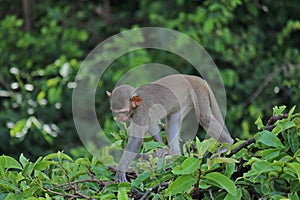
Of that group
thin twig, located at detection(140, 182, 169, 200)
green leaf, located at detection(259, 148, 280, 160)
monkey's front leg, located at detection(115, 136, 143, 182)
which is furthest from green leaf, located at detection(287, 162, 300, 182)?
monkey's front leg, located at detection(115, 136, 143, 182)

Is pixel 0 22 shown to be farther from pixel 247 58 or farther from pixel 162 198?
pixel 162 198

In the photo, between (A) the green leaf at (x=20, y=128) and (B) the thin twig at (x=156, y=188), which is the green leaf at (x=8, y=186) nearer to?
(B) the thin twig at (x=156, y=188)

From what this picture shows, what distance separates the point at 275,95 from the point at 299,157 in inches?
130

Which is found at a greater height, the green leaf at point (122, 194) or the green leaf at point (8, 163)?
the green leaf at point (8, 163)

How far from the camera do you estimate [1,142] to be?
4.36 meters

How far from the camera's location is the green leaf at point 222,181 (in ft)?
4.50

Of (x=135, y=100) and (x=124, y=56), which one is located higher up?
(x=124, y=56)

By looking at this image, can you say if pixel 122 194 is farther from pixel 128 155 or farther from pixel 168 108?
pixel 168 108

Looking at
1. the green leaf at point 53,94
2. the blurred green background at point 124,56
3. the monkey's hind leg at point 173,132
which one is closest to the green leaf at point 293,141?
the monkey's hind leg at point 173,132

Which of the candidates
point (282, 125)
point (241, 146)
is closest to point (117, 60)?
point (241, 146)

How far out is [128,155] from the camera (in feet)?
6.30

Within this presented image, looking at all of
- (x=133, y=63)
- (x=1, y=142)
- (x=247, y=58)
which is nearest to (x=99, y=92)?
(x=133, y=63)

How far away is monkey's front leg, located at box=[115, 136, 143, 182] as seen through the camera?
1.77m

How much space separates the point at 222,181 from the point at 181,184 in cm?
10
